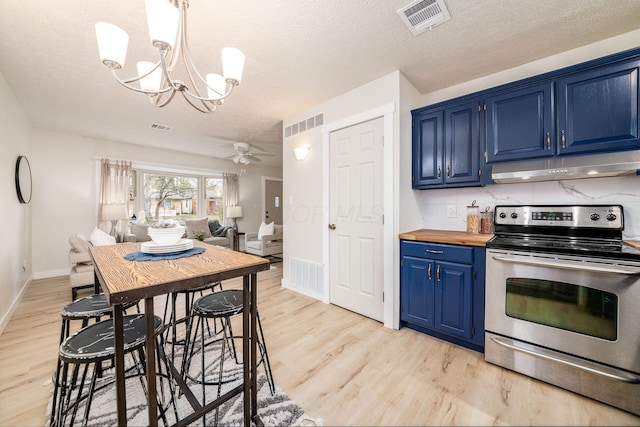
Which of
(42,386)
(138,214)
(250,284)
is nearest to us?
(250,284)

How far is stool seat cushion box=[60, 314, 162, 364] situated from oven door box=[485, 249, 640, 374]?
2.24 meters

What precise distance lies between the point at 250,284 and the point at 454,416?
137 cm

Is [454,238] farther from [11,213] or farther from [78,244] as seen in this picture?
[11,213]

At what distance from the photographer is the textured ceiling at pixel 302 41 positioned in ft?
5.41

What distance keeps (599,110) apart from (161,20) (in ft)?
9.14

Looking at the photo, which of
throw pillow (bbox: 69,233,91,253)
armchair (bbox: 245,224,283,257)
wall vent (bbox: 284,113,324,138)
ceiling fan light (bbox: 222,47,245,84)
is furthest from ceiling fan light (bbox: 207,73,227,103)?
armchair (bbox: 245,224,283,257)

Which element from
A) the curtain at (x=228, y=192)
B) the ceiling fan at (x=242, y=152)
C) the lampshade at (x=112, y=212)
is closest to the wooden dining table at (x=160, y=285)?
the ceiling fan at (x=242, y=152)

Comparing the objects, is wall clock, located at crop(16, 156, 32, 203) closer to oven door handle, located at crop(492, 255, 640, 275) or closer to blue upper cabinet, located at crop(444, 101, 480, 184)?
blue upper cabinet, located at crop(444, 101, 480, 184)

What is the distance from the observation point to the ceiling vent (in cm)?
162

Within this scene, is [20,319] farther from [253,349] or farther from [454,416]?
[454,416]

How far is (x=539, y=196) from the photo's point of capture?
2.18 meters

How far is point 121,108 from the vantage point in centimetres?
327

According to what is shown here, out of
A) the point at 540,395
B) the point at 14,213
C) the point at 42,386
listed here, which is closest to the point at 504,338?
the point at 540,395

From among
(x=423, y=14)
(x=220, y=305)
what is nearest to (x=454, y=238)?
(x=423, y=14)
